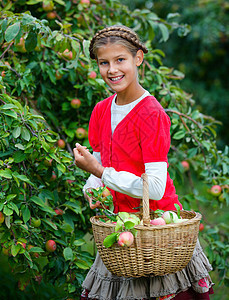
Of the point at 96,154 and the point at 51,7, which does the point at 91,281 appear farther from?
the point at 51,7

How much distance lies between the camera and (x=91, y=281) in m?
1.61

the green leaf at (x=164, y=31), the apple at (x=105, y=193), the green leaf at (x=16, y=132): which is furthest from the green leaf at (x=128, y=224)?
the green leaf at (x=164, y=31)

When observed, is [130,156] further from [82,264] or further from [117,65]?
[82,264]

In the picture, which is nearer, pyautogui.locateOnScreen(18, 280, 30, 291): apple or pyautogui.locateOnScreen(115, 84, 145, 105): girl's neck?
pyautogui.locateOnScreen(115, 84, 145, 105): girl's neck

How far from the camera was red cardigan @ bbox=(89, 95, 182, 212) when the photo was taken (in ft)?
4.69

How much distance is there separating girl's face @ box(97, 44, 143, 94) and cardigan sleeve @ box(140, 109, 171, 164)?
15 centimetres

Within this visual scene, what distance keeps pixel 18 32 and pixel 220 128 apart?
4.00 meters

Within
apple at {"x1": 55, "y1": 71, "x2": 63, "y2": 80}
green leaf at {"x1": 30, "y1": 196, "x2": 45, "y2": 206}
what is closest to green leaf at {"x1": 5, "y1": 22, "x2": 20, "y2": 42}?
apple at {"x1": 55, "y1": 71, "x2": 63, "y2": 80}

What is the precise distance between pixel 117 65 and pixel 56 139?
0.74 metres

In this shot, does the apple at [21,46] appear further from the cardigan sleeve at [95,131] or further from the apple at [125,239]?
the apple at [125,239]

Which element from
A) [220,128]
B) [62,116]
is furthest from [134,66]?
[220,128]

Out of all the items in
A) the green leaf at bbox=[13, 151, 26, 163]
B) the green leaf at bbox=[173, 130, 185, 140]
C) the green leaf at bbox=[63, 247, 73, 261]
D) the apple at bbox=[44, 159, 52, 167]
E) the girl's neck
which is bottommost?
the green leaf at bbox=[63, 247, 73, 261]

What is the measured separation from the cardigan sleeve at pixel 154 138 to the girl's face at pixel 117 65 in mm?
153

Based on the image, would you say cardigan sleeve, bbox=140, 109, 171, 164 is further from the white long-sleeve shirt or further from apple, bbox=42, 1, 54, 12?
apple, bbox=42, 1, 54, 12
